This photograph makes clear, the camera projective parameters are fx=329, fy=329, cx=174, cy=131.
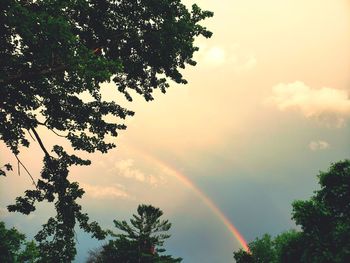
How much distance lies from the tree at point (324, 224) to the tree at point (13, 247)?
57.9 ft

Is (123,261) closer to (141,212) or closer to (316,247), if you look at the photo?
(141,212)

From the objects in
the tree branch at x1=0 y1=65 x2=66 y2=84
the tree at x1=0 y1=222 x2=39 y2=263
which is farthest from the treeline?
the tree branch at x1=0 y1=65 x2=66 y2=84

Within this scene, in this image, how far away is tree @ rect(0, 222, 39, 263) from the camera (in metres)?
23.4

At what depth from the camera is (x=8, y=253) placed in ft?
77.3

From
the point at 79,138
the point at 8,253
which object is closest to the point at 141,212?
the point at 8,253

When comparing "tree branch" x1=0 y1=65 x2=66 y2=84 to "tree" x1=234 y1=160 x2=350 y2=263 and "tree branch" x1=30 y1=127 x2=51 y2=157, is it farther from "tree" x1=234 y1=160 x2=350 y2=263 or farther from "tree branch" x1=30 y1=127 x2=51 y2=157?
"tree" x1=234 y1=160 x2=350 y2=263

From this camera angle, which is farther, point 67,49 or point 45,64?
point 45,64

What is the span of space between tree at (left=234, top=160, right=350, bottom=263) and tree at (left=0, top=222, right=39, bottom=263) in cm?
1766

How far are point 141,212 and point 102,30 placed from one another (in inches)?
1219

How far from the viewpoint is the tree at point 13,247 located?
23.4 meters

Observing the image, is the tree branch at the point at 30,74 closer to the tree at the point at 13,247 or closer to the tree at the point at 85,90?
the tree at the point at 85,90

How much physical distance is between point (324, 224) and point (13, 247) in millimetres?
21338

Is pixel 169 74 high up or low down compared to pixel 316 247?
A: up

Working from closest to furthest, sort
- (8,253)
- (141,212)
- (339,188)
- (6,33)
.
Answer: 1. (6,33)
2. (339,188)
3. (8,253)
4. (141,212)
